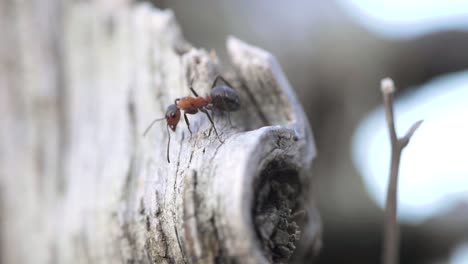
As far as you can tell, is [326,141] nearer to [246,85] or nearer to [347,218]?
[347,218]

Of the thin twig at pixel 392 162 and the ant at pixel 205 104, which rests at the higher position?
the ant at pixel 205 104

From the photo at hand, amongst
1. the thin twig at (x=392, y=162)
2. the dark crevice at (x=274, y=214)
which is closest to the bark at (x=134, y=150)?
the dark crevice at (x=274, y=214)

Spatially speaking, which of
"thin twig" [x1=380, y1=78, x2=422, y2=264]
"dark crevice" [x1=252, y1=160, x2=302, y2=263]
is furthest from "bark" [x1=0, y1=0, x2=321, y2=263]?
"thin twig" [x1=380, y1=78, x2=422, y2=264]

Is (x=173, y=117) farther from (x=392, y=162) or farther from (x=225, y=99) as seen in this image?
(x=392, y=162)

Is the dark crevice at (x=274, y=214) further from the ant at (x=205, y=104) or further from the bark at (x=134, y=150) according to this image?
the ant at (x=205, y=104)

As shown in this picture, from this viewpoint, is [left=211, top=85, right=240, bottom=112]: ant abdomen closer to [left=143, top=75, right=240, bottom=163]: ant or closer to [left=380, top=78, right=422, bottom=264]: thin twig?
[left=143, top=75, right=240, bottom=163]: ant

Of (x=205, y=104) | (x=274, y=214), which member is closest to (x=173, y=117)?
(x=205, y=104)
